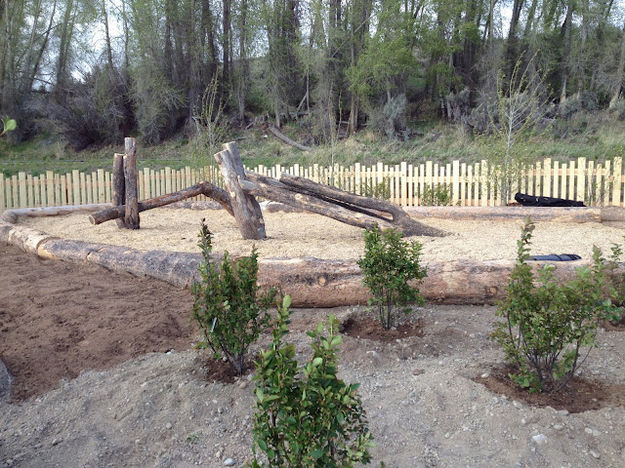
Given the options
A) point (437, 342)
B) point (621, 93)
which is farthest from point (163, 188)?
point (621, 93)

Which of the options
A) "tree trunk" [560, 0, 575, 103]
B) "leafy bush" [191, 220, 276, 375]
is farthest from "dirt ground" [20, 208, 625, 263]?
"tree trunk" [560, 0, 575, 103]

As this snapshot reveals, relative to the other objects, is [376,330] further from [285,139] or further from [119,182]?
[285,139]

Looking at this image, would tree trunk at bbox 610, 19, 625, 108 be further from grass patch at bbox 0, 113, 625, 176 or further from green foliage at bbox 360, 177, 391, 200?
green foliage at bbox 360, 177, 391, 200

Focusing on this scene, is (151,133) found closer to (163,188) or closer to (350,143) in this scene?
(350,143)

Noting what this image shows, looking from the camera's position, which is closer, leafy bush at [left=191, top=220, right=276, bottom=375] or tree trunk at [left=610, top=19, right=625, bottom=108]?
leafy bush at [left=191, top=220, right=276, bottom=375]

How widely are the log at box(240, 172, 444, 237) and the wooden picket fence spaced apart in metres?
4.17

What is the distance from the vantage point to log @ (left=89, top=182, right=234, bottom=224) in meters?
7.86

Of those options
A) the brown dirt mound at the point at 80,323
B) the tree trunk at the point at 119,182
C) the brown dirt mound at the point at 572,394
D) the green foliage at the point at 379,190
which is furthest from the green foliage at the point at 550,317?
Result: the green foliage at the point at 379,190

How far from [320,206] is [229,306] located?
13.4 ft

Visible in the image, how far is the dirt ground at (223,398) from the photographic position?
2361 millimetres

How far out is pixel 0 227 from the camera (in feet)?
27.1

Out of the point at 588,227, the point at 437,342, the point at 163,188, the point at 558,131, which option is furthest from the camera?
the point at 558,131

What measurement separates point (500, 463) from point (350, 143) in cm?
2308

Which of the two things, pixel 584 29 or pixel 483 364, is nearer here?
pixel 483 364
